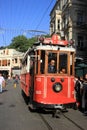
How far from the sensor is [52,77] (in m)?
14.8

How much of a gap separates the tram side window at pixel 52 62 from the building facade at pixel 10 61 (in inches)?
3674

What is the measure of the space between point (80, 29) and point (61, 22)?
699 cm

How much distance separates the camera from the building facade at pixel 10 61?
4306 inches

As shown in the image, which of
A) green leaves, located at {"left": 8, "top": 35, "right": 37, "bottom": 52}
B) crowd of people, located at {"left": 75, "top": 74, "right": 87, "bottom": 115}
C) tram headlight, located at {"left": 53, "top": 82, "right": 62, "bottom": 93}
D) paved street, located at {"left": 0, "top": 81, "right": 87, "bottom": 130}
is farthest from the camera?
green leaves, located at {"left": 8, "top": 35, "right": 37, "bottom": 52}

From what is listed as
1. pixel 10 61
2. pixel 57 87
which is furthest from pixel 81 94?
pixel 10 61

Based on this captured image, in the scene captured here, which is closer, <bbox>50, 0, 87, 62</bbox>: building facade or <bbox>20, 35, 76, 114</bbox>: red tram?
<bbox>20, 35, 76, 114</bbox>: red tram

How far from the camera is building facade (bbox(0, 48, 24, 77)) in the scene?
109375 millimetres

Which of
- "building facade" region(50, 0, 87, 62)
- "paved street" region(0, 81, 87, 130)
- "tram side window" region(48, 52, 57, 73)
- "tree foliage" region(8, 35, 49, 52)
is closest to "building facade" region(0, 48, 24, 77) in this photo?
"tree foliage" region(8, 35, 49, 52)

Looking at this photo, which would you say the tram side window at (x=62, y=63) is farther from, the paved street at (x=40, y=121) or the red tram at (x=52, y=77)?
the paved street at (x=40, y=121)

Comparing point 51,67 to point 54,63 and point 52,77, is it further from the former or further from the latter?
point 52,77

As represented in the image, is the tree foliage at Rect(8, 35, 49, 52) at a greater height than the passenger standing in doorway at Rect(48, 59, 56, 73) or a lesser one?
greater

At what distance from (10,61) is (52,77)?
9804 centimetres

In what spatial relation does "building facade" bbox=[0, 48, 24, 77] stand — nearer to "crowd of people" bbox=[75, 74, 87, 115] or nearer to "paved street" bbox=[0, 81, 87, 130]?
"crowd of people" bbox=[75, 74, 87, 115]

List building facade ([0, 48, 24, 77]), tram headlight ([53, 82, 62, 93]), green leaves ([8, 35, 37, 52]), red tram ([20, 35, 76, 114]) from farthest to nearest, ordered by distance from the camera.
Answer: building facade ([0, 48, 24, 77]) → green leaves ([8, 35, 37, 52]) → tram headlight ([53, 82, 62, 93]) → red tram ([20, 35, 76, 114])
